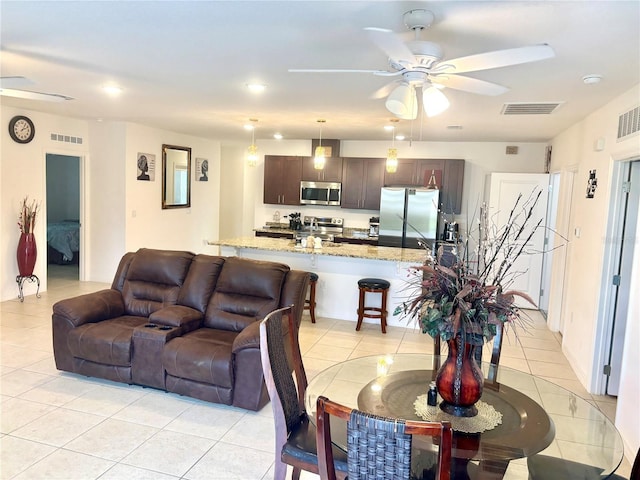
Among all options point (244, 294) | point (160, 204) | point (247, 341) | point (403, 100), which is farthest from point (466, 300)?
point (160, 204)

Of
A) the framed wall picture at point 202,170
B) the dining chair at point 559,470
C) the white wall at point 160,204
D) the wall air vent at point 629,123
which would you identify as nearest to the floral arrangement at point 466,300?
the dining chair at point 559,470

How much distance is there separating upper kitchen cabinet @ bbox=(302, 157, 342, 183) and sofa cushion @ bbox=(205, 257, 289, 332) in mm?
4301

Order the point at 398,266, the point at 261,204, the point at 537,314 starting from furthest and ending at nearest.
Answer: the point at 261,204 → the point at 537,314 → the point at 398,266

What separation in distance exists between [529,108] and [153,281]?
3901 millimetres

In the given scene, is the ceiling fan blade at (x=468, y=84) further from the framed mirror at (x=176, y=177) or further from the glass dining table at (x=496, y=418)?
the framed mirror at (x=176, y=177)

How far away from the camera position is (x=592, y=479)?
184cm

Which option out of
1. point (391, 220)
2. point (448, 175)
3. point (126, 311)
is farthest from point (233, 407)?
point (448, 175)

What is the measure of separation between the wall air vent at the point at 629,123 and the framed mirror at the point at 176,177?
254 inches

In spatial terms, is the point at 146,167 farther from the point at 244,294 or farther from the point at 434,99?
the point at 434,99

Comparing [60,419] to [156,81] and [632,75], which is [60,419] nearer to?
[156,81]

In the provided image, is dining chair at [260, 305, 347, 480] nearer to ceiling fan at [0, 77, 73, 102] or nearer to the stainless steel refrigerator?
ceiling fan at [0, 77, 73, 102]

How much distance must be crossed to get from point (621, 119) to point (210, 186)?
23.8 ft

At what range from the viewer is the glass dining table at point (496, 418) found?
6.07 feet

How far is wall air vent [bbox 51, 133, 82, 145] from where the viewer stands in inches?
252
